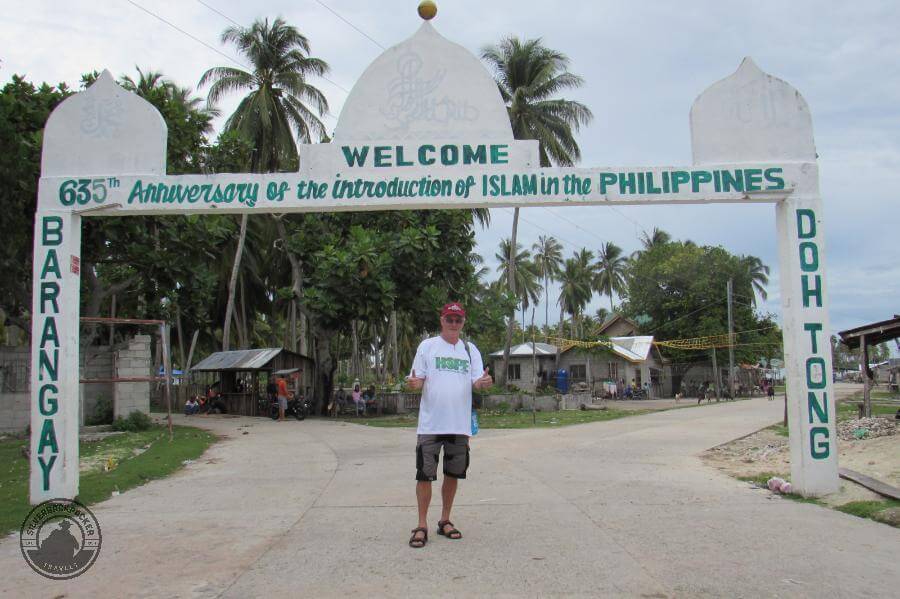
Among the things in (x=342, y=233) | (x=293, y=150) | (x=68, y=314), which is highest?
(x=293, y=150)

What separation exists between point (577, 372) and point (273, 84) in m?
25.8

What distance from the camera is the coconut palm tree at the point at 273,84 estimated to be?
2748cm

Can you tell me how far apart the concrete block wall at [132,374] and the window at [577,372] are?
3001cm

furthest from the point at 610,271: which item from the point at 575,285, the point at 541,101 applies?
the point at 541,101

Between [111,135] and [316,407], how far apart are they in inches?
772

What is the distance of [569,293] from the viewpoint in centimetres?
6312

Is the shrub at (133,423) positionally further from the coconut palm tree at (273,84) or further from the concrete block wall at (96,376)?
the coconut palm tree at (273,84)

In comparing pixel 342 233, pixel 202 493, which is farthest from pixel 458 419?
pixel 342 233

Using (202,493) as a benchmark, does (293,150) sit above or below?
above

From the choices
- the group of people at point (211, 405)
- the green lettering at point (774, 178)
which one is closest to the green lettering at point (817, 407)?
the green lettering at point (774, 178)

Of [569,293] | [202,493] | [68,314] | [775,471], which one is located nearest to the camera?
[68,314]

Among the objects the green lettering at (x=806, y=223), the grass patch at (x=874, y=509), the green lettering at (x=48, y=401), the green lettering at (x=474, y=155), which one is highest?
the green lettering at (x=474, y=155)

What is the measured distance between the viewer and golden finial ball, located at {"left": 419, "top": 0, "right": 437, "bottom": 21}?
25.1 feet

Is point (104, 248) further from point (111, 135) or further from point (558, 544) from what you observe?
point (558, 544)
